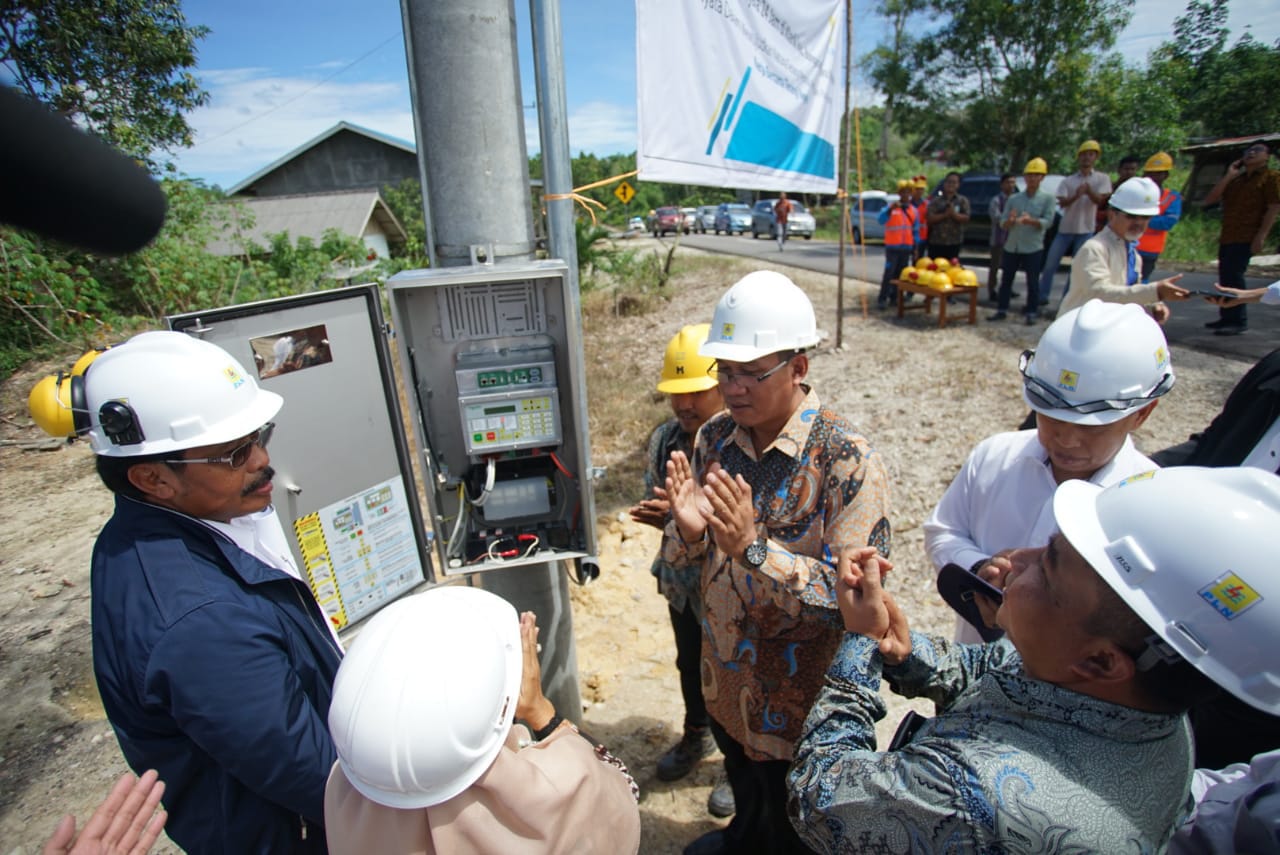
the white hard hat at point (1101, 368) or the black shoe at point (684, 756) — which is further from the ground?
the white hard hat at point (1101, 368)

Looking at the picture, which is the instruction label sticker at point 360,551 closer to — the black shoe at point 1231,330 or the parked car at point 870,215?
the black shoe at point 1231,330

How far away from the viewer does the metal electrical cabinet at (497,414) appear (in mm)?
2648

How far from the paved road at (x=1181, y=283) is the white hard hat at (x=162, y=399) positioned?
8.00 metres

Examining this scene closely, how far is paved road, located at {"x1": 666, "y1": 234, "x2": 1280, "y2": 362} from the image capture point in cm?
672

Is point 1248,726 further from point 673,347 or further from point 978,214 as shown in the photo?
point 978,214

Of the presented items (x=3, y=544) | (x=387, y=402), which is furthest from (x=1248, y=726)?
(x=3, y=544)

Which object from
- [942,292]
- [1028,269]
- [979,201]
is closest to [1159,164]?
[1028,269]

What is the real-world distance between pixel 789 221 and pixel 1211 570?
22.9 meters

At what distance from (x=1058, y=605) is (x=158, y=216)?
1348 millimetres

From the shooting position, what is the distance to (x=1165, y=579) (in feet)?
3.17

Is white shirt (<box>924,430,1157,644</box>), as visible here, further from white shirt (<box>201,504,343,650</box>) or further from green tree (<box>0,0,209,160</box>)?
green tree (<box>0,0,209,160</box>)

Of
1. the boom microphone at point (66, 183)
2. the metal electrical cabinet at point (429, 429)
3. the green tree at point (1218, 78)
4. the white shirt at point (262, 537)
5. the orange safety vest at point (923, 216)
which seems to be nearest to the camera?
the boom microphone at point (66, 183)

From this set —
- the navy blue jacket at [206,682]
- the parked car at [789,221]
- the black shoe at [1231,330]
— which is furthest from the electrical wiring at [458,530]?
the parked car at [789,221]

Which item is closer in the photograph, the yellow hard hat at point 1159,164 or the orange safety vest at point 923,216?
the yellow hard hat at point 1159,164
